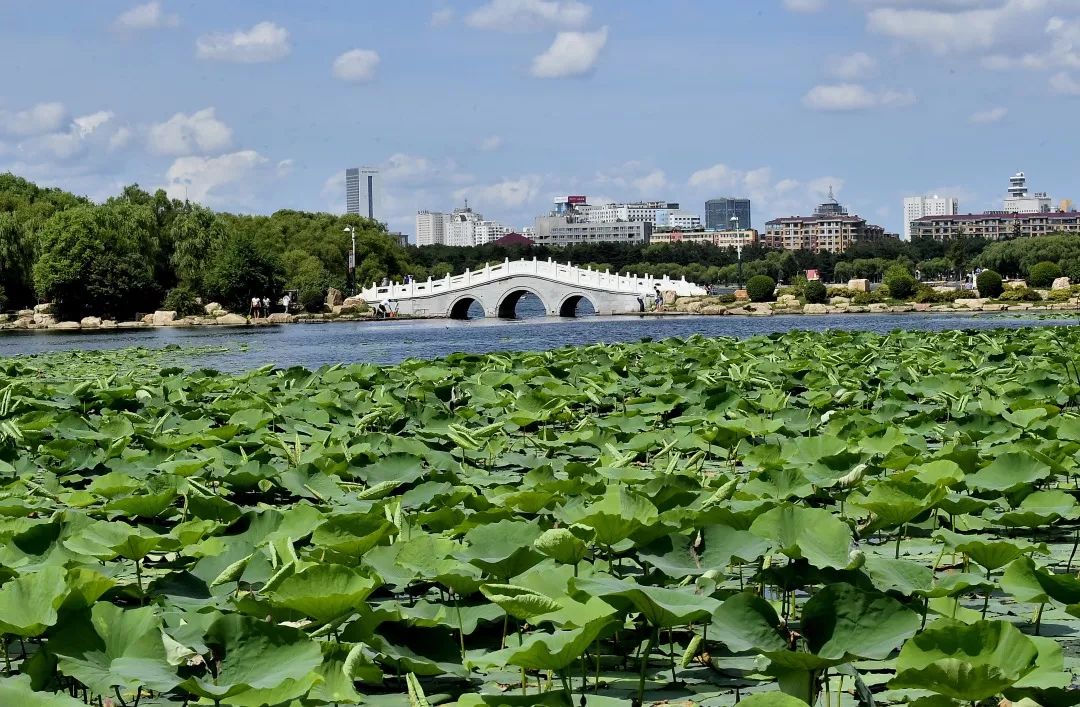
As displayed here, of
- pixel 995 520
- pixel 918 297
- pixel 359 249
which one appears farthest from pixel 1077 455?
pixel 359 249

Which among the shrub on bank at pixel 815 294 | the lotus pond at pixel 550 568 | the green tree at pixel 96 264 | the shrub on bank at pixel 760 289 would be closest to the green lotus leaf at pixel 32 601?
the lotus pond at pixel 550 568

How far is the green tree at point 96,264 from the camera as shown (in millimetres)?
56156

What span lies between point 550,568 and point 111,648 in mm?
899

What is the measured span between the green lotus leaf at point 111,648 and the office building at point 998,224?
612ft

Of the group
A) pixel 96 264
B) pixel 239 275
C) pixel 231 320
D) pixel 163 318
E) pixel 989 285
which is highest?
pixel 96 264

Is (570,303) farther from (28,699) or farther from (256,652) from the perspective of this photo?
(28,699)

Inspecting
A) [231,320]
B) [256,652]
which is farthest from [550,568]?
[231,320]

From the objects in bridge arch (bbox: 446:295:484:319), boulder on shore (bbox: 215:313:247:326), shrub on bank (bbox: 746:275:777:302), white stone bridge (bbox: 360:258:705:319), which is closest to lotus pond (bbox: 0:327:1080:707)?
boulder on shore (bbox: 215:313:247:326)

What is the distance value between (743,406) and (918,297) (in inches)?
2045

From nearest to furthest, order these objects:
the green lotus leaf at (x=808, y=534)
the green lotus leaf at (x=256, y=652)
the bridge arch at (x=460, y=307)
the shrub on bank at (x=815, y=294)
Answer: the green lotus leaf at (x=256, y=652) → the green lotus leaf at (x=808, y=534) → the shrub on bank at (x=815, y=294) → the bridge arch at (x=460, y=307)

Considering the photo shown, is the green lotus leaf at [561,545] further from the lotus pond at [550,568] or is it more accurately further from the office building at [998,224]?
the office building at [998,224]

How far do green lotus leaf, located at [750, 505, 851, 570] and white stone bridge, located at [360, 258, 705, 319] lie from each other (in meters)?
62.5

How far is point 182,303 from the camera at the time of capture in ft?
194

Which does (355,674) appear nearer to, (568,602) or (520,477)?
(568,602)
